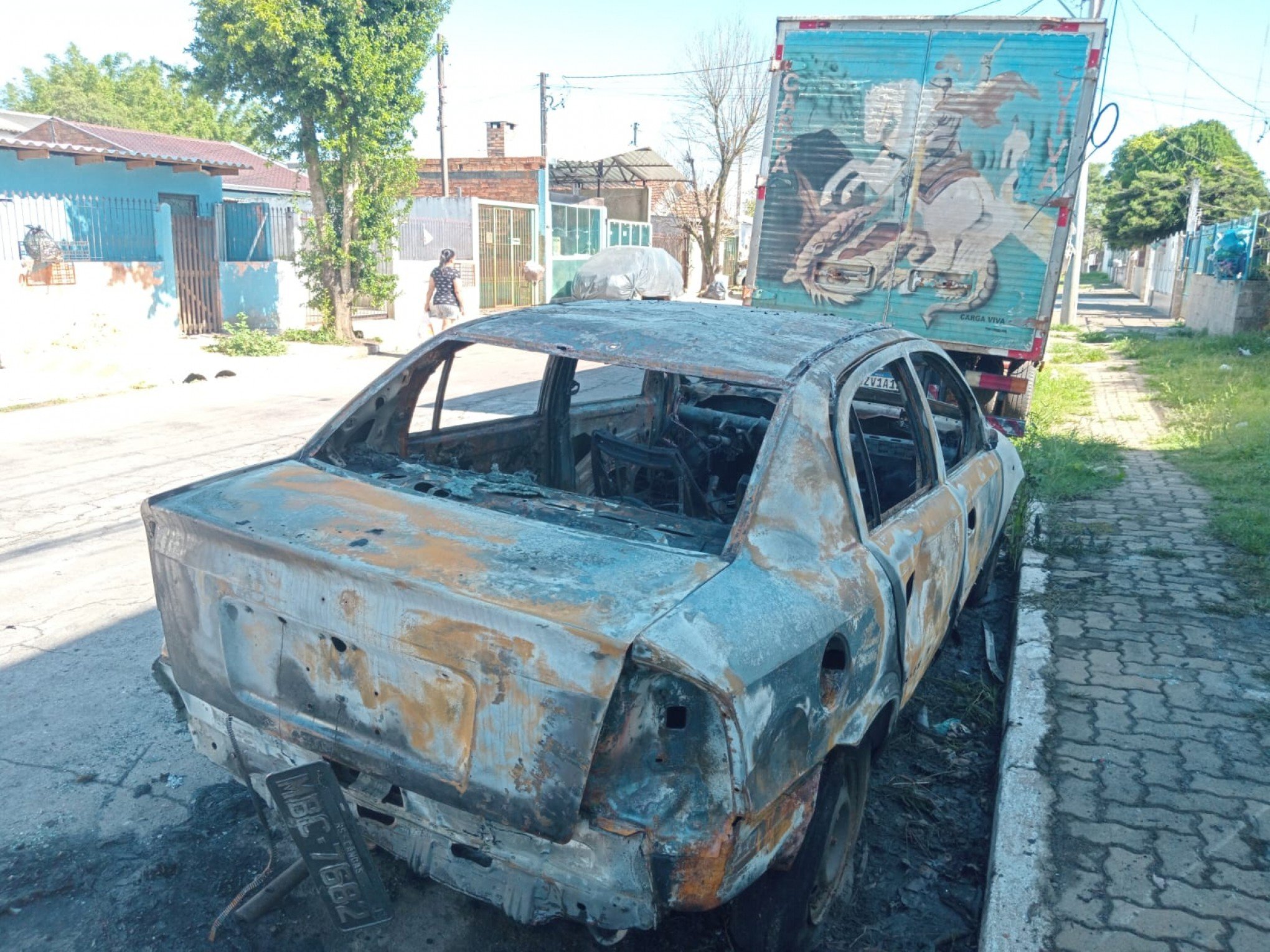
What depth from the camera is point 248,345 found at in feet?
49.6

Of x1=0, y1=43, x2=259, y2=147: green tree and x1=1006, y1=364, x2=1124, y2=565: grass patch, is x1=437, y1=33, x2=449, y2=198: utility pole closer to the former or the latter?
x1=1006, y1=364, x2=1124, y2=565: grass patch

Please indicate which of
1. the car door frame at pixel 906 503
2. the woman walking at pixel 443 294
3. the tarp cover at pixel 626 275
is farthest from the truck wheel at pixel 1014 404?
the tarp cover at pixel 626 275

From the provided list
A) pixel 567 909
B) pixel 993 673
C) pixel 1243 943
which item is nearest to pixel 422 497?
pixel 567 909

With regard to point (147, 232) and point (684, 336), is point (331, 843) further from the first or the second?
point (147, 232)

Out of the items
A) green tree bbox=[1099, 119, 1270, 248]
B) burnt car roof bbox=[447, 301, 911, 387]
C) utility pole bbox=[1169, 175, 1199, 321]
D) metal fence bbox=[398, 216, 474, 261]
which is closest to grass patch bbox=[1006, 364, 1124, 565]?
burnt car roof bbox=[447, 301, 911, 387]

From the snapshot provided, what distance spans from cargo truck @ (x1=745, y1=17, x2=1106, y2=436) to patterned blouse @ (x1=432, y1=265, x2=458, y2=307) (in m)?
7.68

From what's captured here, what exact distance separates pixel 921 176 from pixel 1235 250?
49.3ft

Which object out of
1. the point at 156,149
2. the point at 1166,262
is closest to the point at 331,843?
the point at 156,149

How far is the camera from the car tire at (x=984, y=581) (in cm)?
510

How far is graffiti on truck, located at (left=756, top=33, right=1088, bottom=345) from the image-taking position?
27.5 ft

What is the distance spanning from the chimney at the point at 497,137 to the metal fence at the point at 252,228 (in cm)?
1471

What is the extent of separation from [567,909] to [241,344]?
47.5ft

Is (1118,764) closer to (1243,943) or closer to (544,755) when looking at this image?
(1243,943)

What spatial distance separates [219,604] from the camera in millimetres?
2559
